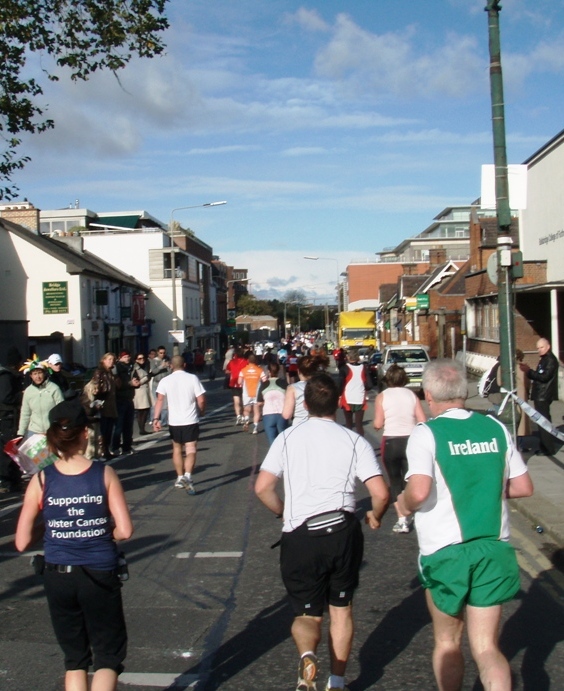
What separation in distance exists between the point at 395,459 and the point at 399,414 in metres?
0.47

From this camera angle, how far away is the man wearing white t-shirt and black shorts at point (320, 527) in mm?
4348

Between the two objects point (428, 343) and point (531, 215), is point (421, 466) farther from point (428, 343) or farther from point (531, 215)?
point (428, 343)

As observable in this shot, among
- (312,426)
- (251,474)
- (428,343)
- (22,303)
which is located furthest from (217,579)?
(428,343)

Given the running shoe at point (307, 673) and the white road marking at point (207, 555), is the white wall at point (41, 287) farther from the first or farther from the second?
the running shoe at point (307, 673)

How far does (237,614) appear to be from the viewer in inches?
237

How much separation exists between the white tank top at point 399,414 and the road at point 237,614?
104 centimetres

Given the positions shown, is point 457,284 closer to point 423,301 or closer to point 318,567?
point 423,301

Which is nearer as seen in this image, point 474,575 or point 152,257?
point 474,575

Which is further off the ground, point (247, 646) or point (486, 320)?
point (486, 320)

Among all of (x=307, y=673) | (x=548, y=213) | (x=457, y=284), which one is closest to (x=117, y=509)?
(x=307, y=673)

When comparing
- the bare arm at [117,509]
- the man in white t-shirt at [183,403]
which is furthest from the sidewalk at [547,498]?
the bare arm at [117,509]

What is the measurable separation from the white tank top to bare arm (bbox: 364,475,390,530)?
Result: 3.90 metres

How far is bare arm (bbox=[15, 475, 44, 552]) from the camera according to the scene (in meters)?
4.08

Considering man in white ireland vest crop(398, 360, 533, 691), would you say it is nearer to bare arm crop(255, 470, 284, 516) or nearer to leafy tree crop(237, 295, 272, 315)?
bare arm crop(255, 470, 284, 516)
